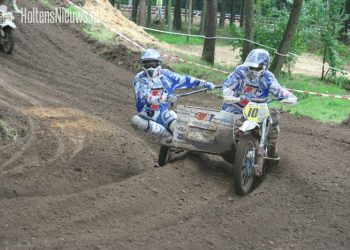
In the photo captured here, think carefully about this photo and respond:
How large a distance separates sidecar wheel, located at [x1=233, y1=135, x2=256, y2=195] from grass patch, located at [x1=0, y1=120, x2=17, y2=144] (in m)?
3.71

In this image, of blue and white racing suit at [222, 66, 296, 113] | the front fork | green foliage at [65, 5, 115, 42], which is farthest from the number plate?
green foliage at [65, 5, 115, 42]

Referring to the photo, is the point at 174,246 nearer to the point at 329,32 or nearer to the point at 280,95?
the point at 280,95

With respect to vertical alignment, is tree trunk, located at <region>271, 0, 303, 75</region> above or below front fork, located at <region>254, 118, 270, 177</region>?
above

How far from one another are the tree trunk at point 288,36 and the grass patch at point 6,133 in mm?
10003

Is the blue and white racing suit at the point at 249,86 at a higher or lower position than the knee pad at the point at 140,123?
higher

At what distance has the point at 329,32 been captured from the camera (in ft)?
67.3

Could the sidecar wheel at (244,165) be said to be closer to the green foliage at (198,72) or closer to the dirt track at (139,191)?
the dirt track at (139,191)

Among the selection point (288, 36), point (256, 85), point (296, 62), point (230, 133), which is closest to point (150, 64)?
point (256, 85)

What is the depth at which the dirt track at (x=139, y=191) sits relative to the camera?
5453mm

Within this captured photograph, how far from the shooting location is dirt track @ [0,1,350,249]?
17.9 feet

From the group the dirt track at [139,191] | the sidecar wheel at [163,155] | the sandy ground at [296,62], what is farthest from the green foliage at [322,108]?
the sandy ground at [296,62]

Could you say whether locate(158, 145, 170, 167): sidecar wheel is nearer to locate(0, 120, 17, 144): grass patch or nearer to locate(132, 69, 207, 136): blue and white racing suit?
locate(132, 69, 207, 136): blue and white racing suit

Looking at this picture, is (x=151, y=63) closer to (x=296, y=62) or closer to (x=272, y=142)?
(x=272, y=142)

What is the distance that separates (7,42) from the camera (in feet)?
52.0
